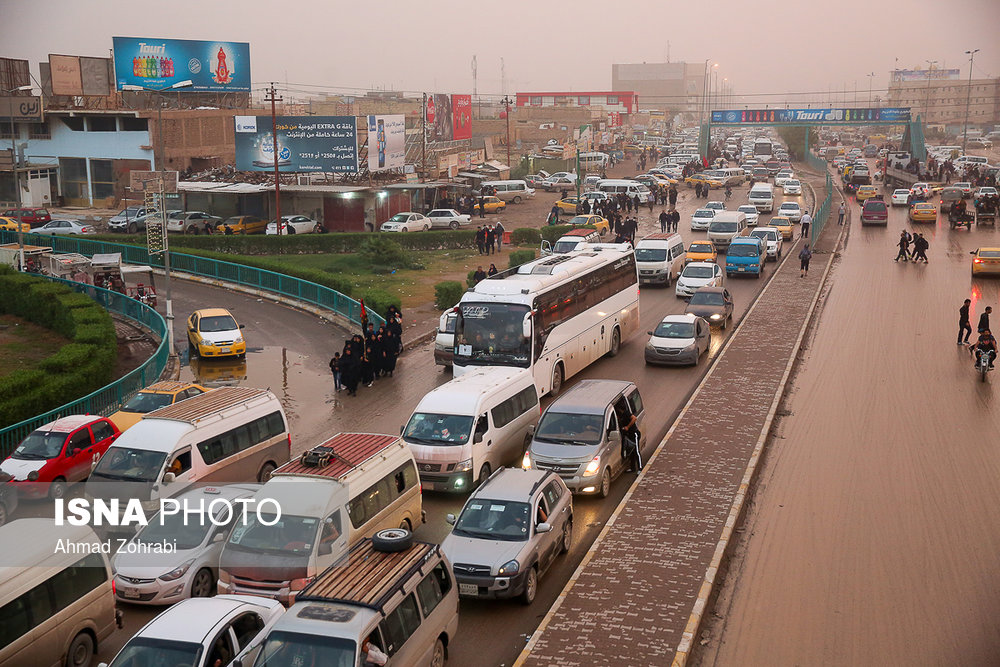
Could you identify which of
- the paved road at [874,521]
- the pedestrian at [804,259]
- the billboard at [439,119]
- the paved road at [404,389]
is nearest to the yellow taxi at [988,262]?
the pedestrian at [804,259]

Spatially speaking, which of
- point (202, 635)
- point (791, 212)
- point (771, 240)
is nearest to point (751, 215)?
point (791, 212)

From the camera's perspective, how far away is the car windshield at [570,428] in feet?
54.5

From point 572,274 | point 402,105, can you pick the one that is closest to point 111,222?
point 572,274

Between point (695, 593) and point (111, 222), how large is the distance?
153 ft

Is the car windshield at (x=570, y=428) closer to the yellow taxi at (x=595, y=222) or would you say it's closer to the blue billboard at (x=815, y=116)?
the yellow taxi at (x=595, y=222)

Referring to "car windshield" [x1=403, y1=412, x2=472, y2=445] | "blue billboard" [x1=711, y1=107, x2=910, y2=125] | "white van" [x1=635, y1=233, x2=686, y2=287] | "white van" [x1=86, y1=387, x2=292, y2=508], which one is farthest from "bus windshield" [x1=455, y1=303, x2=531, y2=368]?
"blue billboard" [x1=711, y1=107, x2=910, y2=125]

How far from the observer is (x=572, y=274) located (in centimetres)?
2462

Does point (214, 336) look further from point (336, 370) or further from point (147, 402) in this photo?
point (147, 402)

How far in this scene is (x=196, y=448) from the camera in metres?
16.0

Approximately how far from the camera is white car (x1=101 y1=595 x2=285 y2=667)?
9.78m

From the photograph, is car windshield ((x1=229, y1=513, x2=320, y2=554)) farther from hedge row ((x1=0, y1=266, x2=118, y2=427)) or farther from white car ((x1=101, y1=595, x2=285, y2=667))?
hedge row ((x1=0, y1=266, x2=118, y2=427))

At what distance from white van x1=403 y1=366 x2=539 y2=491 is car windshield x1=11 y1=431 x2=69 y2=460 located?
20.7ft

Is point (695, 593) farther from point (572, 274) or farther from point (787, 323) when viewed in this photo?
point (787, 323)

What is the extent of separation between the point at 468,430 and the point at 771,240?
1177 inches
